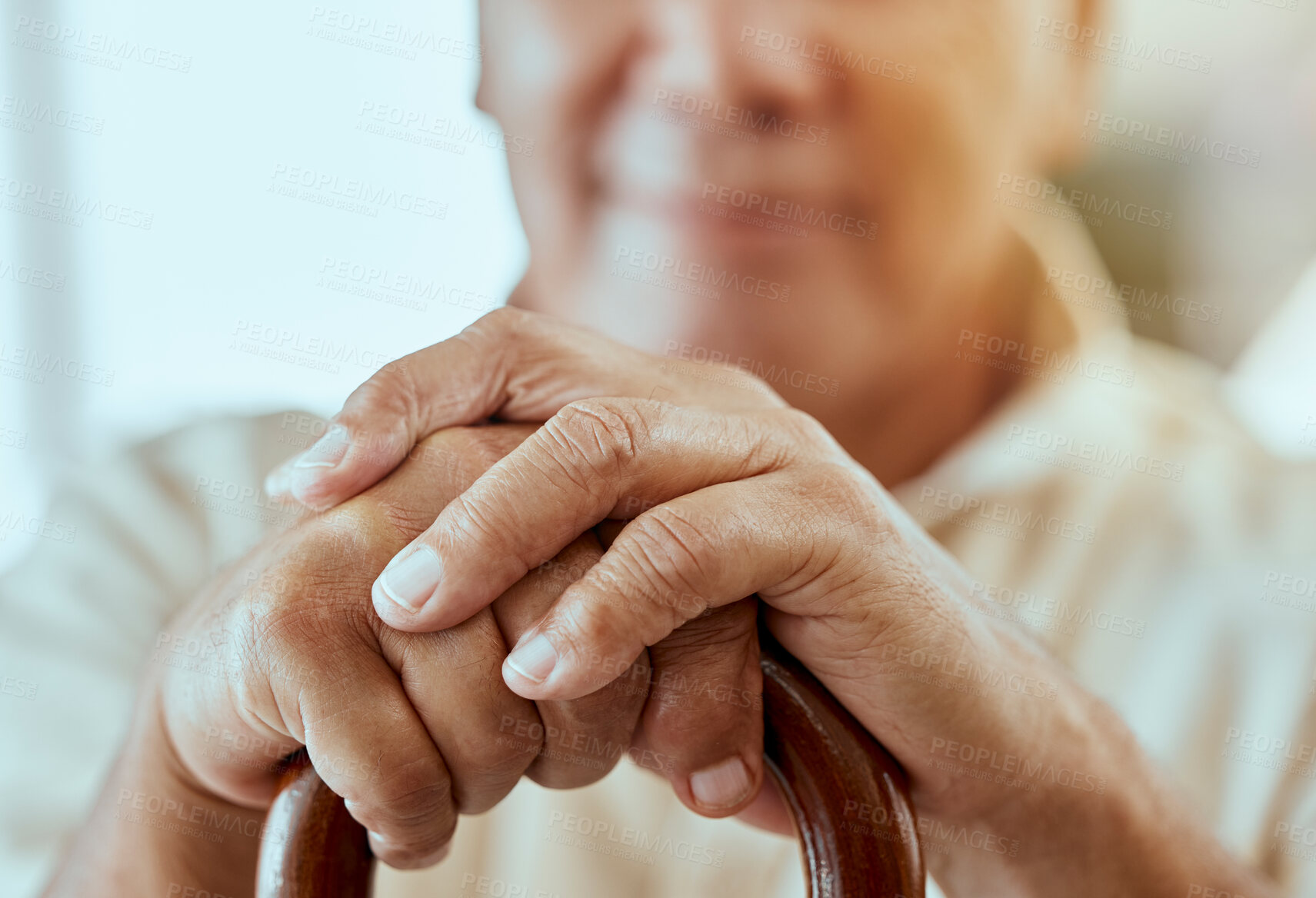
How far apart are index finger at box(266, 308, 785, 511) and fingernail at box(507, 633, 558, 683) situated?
0.47 ft

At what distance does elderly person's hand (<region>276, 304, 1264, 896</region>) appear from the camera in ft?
1.46

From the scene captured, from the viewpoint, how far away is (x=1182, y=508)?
1203mm

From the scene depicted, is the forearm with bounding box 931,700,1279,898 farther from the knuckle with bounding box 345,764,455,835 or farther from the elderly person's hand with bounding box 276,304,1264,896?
the knuckle with bounding box 345,764,455,835

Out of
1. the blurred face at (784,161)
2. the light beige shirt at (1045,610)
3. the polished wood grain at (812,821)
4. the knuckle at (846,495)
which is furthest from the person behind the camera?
the blurred face at (784,161)

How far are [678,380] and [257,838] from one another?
0.59 meters

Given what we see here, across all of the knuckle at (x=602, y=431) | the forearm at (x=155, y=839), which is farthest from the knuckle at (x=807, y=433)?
the forearm at (x=155, y=839)

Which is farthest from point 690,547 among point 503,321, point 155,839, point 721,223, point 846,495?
point 721,223

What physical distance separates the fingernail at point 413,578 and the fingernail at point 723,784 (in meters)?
0.18

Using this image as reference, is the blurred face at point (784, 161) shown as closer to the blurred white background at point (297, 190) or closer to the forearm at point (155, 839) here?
the blurred white background at point (297, 190)

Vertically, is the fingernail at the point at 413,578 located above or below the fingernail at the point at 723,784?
above

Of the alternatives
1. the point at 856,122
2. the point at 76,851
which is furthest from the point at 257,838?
the point at 856,122

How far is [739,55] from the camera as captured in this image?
1175mm

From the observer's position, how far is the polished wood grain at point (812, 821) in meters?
0.41

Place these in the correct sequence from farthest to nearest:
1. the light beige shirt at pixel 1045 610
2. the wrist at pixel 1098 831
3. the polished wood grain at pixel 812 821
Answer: the light beige shirt at pixel 1045 610 < the wrist at pixel 1098 831 < the polished wood grain at pixel 812 821
